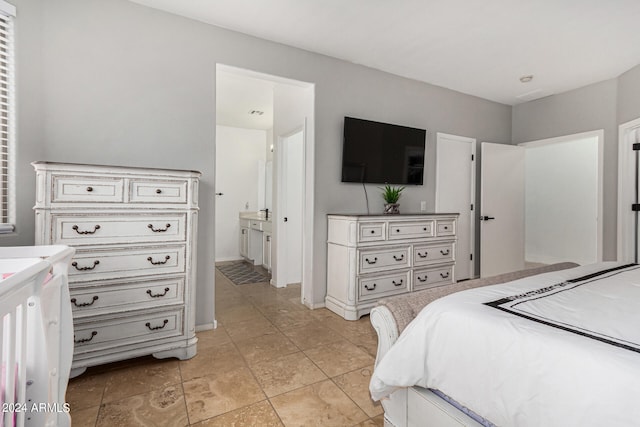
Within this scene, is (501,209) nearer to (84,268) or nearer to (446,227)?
(446,227)

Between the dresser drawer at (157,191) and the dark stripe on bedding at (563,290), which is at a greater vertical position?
the dresser drawer at (157,191)

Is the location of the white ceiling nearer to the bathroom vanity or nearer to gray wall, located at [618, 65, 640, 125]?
gray wall, located at [618, 65, 640, 125]

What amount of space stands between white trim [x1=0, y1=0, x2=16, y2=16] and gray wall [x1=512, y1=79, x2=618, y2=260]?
18.6 feet

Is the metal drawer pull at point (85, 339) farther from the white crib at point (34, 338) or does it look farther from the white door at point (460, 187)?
the white door at point (460, 187)

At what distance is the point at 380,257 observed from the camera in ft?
10.1

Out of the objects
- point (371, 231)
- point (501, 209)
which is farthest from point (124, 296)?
point (501, 209)

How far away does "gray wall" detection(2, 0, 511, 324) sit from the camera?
215 centimetres

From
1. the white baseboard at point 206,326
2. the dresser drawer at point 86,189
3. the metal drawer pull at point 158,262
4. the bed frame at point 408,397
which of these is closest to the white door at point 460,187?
the bed frame at point 408,397

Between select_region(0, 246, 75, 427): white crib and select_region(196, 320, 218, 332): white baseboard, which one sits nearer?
select_region(0, 246, 75, 427): white crib

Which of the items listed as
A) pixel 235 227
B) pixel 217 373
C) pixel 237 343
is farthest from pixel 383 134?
pixel 235 227

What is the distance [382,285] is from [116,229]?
229 centimetres

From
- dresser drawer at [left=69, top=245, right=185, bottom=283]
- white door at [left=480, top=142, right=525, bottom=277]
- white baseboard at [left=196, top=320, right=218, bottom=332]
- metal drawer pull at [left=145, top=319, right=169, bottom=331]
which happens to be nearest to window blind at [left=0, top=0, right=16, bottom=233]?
dresser drawer at [left=69, top=245, right=185, bottom=283]

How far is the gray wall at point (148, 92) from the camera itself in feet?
7.07

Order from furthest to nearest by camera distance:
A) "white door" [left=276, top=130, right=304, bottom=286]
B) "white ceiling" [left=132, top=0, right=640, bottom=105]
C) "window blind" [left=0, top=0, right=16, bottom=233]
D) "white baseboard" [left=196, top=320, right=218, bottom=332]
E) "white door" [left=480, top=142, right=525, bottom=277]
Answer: "white door" [left=480, top=142, right=525, bottom=277] < "white door" [left=276, top=130, right=304, bottom=286] < "white baseboard" [left=196, top=320, right=218, bottom=332] < "white ceiling" [left=132, top=0, right=640, bottom=105] < "window blind" [left=0, top=0, right=16, bottom=233]
